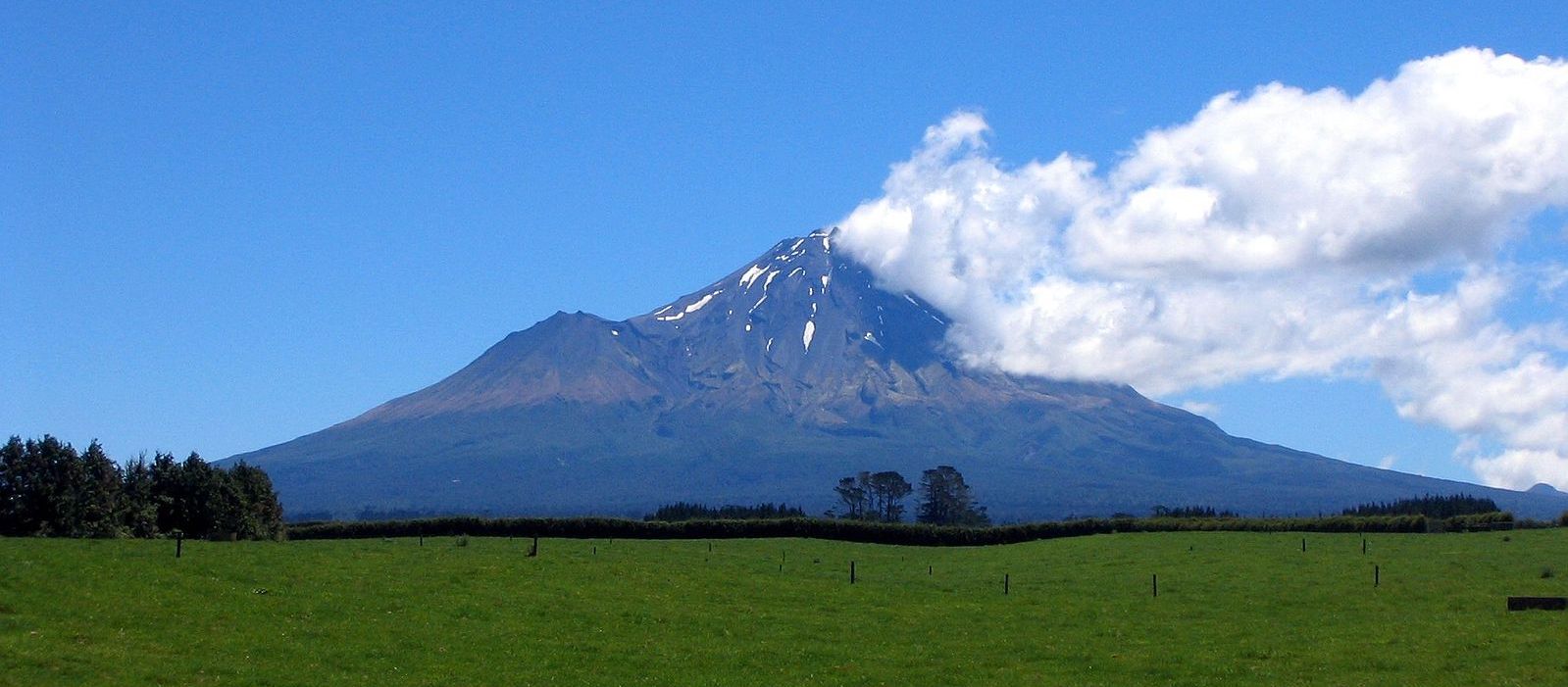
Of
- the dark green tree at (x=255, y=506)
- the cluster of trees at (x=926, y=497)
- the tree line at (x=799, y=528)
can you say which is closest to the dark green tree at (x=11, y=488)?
the dark green tree at (x=255, y=506)

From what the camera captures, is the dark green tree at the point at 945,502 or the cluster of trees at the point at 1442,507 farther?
the dark green tree at the point at 945,502

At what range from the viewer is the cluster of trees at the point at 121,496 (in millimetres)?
56812

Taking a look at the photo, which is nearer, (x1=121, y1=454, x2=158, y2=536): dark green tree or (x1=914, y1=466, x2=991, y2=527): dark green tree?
(x1=121, y1=454, x2=158, y2=536): dark green tree

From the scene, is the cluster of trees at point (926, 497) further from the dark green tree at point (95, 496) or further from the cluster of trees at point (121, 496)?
the dark green tree at point (95, 496)


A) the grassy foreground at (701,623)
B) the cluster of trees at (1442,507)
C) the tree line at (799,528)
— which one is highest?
the cluster of trees at (1442,507)

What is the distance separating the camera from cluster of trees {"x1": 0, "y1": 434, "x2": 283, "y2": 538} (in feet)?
186

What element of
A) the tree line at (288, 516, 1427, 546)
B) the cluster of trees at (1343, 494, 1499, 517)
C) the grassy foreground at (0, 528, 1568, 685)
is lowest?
the grassy foreground at (0, 528, 1568, 685)

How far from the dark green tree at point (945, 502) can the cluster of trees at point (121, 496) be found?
90363mm

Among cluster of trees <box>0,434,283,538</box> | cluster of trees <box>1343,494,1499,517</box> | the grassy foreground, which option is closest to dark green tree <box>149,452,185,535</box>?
cluster of trees <box>0,434,283,538</box>

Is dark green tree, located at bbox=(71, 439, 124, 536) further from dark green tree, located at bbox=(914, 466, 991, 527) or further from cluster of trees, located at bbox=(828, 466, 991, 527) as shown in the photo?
dark green tree, located at bbox=(914, 466, 991, 527)

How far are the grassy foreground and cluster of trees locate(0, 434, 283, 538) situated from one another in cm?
1197

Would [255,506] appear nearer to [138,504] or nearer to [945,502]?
[138,504]

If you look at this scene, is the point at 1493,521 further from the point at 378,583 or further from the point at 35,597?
the point at 35,597

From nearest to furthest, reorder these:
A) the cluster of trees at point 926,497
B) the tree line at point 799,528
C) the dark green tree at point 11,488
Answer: the dark green tree at point 11,488
the tree line at point 799,528
the cluster of trees at point 926,497
